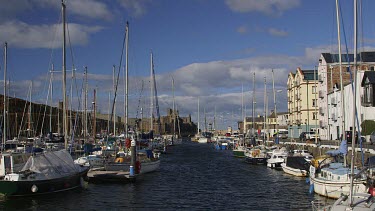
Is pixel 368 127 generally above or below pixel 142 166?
above

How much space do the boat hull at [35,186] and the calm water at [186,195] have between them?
0.59 m

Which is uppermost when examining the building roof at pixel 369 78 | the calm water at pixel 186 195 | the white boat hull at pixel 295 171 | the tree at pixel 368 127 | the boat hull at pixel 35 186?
the building roof at pixel 369 78

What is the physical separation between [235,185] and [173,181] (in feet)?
23.7

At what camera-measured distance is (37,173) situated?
36.9 metres

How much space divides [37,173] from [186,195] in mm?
12685

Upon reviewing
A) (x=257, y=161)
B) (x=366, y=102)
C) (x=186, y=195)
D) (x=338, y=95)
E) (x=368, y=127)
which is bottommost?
(x=186, y=195)

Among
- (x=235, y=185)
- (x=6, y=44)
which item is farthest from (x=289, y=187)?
(x=6, y=44)

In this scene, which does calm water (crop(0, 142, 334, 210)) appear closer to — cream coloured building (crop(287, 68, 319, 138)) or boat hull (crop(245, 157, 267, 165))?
boat hull (crop(245, 157, 267, 165))

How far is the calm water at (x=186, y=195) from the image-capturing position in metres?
33.8

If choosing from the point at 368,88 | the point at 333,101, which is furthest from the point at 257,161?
the point at 333,101

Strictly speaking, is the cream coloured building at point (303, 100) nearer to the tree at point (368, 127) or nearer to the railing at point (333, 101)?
the railing at point (333, 101)

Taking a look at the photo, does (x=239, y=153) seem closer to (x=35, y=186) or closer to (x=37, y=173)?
(x=37, y=173)

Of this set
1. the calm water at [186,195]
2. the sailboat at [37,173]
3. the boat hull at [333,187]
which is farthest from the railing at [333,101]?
the sailboat at [37,173]

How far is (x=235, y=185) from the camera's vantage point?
46719mm
